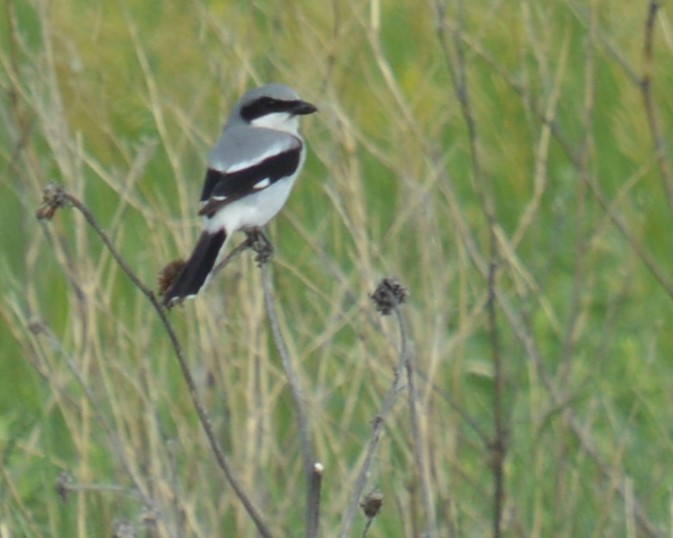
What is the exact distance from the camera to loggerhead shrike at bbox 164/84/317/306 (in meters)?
3.54

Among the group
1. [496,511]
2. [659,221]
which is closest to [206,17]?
[496,511]

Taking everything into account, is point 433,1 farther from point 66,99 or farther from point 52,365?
point 66,99

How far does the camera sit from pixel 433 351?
3.34m

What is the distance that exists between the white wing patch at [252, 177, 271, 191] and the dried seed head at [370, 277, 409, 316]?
116cm

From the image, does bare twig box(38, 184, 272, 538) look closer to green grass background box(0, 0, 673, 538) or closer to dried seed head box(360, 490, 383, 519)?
dried seed head box(360, 490, 383, 519)

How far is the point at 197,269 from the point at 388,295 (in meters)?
0.50

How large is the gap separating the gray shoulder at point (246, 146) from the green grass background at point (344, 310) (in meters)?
0.09

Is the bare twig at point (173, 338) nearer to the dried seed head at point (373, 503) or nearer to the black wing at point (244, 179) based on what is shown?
the dried seed head at point (373, 503)

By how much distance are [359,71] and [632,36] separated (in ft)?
3.52

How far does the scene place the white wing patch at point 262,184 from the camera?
3668mm

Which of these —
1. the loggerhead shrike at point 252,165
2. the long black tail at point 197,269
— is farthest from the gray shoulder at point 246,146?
the long black tail at point 197,269

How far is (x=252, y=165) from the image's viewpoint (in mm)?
3764

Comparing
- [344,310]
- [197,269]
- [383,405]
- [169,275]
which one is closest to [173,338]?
[169,275]

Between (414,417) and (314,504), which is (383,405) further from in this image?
(314,504)
